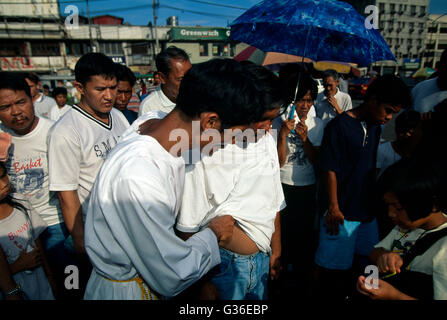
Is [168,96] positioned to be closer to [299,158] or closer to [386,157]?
[299,158]

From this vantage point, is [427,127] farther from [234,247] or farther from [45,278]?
[45,278]

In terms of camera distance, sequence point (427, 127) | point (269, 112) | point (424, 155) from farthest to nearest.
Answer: point (427, 127) < point (269, 112) < point (424, 155)

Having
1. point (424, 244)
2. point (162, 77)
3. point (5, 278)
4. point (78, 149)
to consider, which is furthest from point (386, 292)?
point (162, 77)


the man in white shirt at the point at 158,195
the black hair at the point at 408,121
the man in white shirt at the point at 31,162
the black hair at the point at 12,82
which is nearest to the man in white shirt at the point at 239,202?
the man in white shirt at the point at 158,195

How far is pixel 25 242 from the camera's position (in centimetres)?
205

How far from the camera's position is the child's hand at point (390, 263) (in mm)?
1584

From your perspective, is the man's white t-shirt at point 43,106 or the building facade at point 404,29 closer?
the man's white t-shirt at point 43,106

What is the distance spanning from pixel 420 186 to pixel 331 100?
3.46m

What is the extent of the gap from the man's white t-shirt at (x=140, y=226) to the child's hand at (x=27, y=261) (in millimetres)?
1109

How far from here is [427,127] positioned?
2133 mm

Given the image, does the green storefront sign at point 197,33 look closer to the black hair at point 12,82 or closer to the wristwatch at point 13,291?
the black hair at point 12,82

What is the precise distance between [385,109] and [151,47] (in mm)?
A: 40827
